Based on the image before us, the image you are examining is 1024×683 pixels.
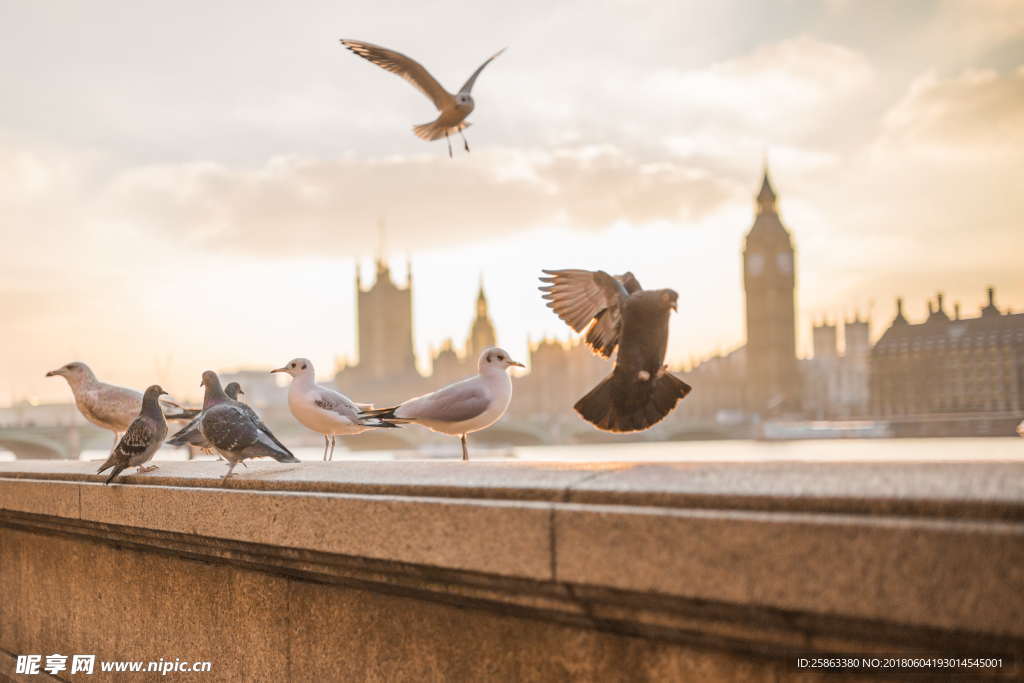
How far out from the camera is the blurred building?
8325 cm

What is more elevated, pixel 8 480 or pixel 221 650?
pixel 8 480

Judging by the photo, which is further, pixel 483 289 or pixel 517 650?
pixel 483 289

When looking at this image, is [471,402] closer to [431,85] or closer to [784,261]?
[431,85]

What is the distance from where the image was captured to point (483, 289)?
333 ft

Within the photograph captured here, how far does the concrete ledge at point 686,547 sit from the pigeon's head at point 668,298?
69 cm

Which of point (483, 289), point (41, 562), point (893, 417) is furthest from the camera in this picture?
point (483, 289)

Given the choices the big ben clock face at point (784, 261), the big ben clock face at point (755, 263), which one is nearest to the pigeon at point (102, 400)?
the big ben clock face at point (755, 263)

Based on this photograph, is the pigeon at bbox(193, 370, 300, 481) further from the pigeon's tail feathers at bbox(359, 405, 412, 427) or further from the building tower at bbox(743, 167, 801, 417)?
the building tower at bbox(743, 167, 801, 417)

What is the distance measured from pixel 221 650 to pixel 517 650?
1.15 metres

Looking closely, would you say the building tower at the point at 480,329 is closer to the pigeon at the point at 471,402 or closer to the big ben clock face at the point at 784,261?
the big ben clock face at the point at 784,261

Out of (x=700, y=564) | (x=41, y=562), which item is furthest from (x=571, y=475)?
(x=41, y=562)

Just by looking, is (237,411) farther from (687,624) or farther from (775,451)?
(775,451)

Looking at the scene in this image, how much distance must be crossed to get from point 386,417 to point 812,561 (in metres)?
2.36

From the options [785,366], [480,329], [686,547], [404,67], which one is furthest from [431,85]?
[785,366]
